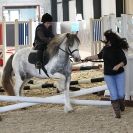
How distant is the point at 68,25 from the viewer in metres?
19.4

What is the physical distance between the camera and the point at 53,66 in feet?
23.5

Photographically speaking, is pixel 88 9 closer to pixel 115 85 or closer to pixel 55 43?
pixel 55 43

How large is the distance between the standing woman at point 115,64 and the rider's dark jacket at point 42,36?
98 cm

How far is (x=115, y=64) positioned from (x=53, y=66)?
1.05 metres

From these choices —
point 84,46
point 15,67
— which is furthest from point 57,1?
point 15,67

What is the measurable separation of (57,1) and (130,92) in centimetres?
3119

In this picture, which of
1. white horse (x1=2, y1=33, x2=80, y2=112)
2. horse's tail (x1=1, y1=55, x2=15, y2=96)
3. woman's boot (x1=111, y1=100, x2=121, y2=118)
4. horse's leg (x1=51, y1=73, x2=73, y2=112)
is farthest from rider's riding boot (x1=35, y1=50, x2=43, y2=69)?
woman's boot (x1=111, y1=100, x2=121, y2=118)

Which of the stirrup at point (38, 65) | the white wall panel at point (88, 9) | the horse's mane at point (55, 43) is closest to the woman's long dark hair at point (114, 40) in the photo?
the horse's mane at point (55, 43)

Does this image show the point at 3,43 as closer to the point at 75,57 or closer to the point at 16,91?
the point at 16,91

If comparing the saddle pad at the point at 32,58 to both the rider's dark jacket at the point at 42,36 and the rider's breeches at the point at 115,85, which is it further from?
the rider's breeches at the point at 115,85

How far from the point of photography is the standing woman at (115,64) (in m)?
6.64

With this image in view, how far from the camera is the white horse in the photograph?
6.93m

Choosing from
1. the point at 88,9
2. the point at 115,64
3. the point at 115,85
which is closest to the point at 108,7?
the point at 88,9

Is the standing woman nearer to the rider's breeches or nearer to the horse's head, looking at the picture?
the rider's breeches
